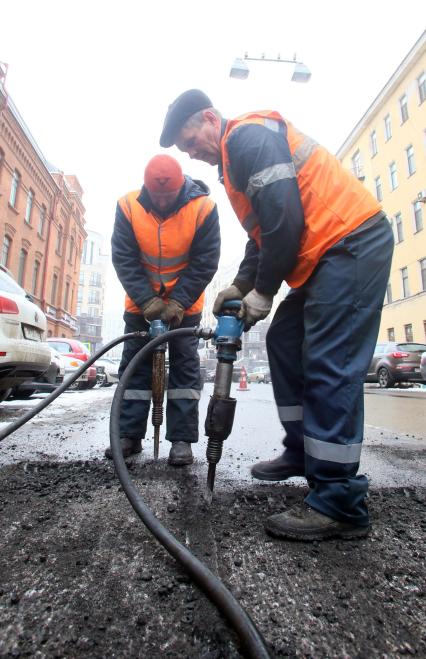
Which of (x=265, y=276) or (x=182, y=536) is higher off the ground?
(x=265, y=276)

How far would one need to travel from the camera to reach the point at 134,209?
8.43 ft

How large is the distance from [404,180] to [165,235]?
24.3 metres

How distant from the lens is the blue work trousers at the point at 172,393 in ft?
7.95

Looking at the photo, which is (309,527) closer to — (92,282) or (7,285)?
(7,285)

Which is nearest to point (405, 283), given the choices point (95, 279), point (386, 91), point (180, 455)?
point (386, 91)

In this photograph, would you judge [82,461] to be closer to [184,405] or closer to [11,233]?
[184,405]

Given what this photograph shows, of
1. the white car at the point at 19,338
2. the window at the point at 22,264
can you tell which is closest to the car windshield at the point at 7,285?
the white car at the point at 19,338

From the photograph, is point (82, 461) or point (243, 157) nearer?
point (243, 157)

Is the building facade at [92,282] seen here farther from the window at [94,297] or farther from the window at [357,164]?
the window at [357,164]

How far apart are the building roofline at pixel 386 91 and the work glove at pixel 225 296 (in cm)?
2527

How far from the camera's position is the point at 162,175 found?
243 cm

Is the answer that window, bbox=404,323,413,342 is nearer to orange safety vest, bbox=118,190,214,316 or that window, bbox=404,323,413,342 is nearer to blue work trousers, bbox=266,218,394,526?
orange safety vest, bbox=118,190,214,316

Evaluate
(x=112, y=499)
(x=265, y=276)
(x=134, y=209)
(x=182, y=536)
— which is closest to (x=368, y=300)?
(x=265, y=276)

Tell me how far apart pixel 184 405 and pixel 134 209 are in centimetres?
129
